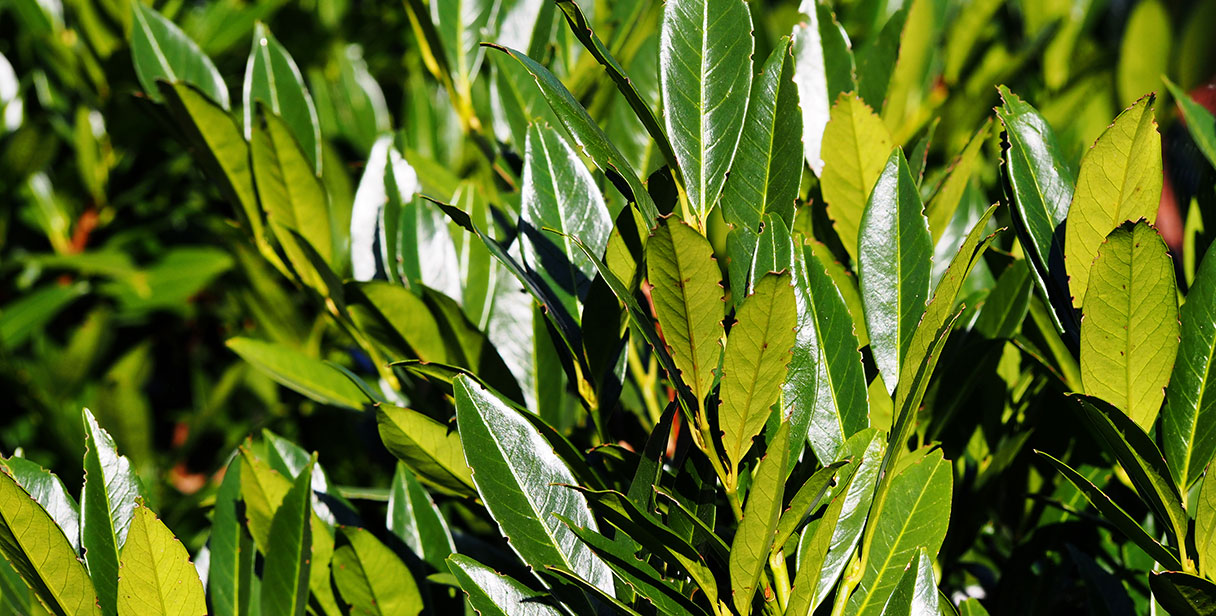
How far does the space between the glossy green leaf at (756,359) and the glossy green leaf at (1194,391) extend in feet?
0.90

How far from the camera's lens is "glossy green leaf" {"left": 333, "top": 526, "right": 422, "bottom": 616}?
2.59 ft

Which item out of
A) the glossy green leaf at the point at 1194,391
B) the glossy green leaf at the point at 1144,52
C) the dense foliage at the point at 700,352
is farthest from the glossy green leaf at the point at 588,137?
the glossy green leaf at the point at 1144,52

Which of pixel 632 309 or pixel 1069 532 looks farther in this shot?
pixel 1069 532

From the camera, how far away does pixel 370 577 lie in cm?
80

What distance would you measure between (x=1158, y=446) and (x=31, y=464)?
2.72 ft

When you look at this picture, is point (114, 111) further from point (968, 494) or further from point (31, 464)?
point (968, 494)

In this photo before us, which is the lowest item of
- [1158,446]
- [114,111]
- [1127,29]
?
[1158,446]

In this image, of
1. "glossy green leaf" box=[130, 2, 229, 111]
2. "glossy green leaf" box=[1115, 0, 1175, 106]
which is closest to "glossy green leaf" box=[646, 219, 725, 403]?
"glossy green leaf" box=[130, 2, 229, 111]

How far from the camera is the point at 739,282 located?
25.7 inches

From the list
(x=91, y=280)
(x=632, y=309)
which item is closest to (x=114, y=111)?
(x=91, y=280)

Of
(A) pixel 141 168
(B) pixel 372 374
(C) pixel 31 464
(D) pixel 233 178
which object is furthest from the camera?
(A) pixel 141 168

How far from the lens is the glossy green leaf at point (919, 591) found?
2.05ft

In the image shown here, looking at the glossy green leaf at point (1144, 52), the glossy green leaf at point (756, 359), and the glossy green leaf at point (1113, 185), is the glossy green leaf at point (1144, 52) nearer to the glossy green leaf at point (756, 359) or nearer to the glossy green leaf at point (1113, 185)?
the glossy green leaf at point (1113, 185)

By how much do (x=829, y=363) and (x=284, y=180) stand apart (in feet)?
1.98
